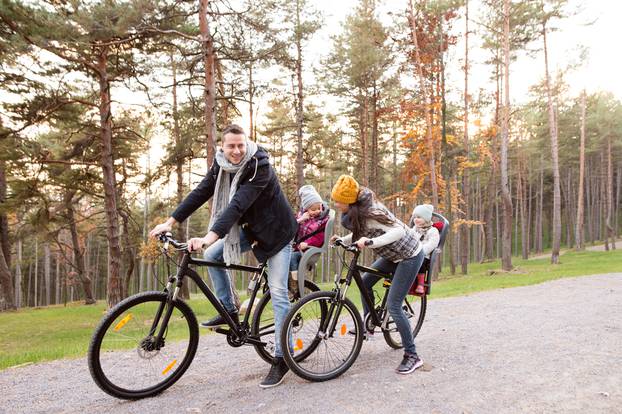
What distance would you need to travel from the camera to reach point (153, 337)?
346 centimetres

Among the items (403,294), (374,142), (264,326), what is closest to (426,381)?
(403,294)

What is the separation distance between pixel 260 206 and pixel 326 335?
1.44 meters

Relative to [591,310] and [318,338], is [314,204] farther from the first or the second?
[591,310]

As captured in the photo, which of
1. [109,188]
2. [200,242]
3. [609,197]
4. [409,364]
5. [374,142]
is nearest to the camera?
[200,242]

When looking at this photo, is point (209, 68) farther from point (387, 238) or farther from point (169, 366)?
point (169, 366)

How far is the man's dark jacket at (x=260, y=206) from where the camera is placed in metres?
3.53

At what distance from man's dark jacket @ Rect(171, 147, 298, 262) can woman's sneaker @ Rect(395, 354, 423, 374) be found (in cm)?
160

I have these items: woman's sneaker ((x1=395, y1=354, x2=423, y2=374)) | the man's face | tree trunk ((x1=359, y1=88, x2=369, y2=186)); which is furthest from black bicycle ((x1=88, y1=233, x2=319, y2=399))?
tree trunk ((x1=359, y1=88, x2=369, y2=186))

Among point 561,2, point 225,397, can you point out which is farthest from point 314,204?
point 561,2

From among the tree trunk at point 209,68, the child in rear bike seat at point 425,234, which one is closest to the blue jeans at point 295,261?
the child in rear bike seat at point 425,234

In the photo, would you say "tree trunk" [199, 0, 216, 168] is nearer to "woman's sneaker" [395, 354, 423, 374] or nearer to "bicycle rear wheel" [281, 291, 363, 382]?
"bicycle rear wheel" [281, 291, 363, 382]

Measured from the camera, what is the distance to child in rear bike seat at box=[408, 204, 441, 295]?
457 cm

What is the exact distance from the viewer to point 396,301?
13.5ft

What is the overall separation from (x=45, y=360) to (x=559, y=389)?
607 centimetres
